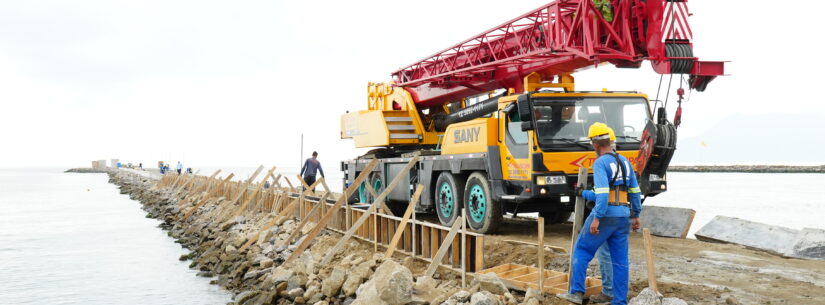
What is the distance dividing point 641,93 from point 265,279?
757 cm

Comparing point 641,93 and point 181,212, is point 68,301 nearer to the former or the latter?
point 641,93

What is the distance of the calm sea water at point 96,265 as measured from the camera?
537 inches

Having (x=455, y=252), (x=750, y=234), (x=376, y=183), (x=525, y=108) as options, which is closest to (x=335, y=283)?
(x=455, y=252)

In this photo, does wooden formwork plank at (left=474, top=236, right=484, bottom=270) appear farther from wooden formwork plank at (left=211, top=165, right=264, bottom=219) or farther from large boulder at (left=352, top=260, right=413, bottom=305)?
wooden formwork plank at (left=211, top=165, right=264, bottom=219)

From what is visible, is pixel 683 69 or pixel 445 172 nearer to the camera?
pixel 683 69

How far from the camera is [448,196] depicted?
1216 cm

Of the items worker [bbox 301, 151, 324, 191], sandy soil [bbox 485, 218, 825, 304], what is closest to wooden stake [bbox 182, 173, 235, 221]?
worker [bbox 301, 151, 324, 191]

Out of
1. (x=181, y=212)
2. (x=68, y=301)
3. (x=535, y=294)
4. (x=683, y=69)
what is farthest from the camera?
(x=181, y=212)

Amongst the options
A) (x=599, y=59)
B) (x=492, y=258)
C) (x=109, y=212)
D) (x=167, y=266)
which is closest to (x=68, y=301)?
(x=167, y=266)

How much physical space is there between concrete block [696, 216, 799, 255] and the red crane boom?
9.02 ft

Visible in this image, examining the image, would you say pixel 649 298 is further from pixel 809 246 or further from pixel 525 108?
pixel 809 246

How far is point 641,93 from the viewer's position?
35.1 feet

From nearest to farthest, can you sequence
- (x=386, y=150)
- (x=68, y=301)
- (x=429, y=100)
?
(x=68, y=301) < (x=429, y=100) < (x=386, y=150)

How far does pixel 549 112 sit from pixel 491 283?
371 cm
